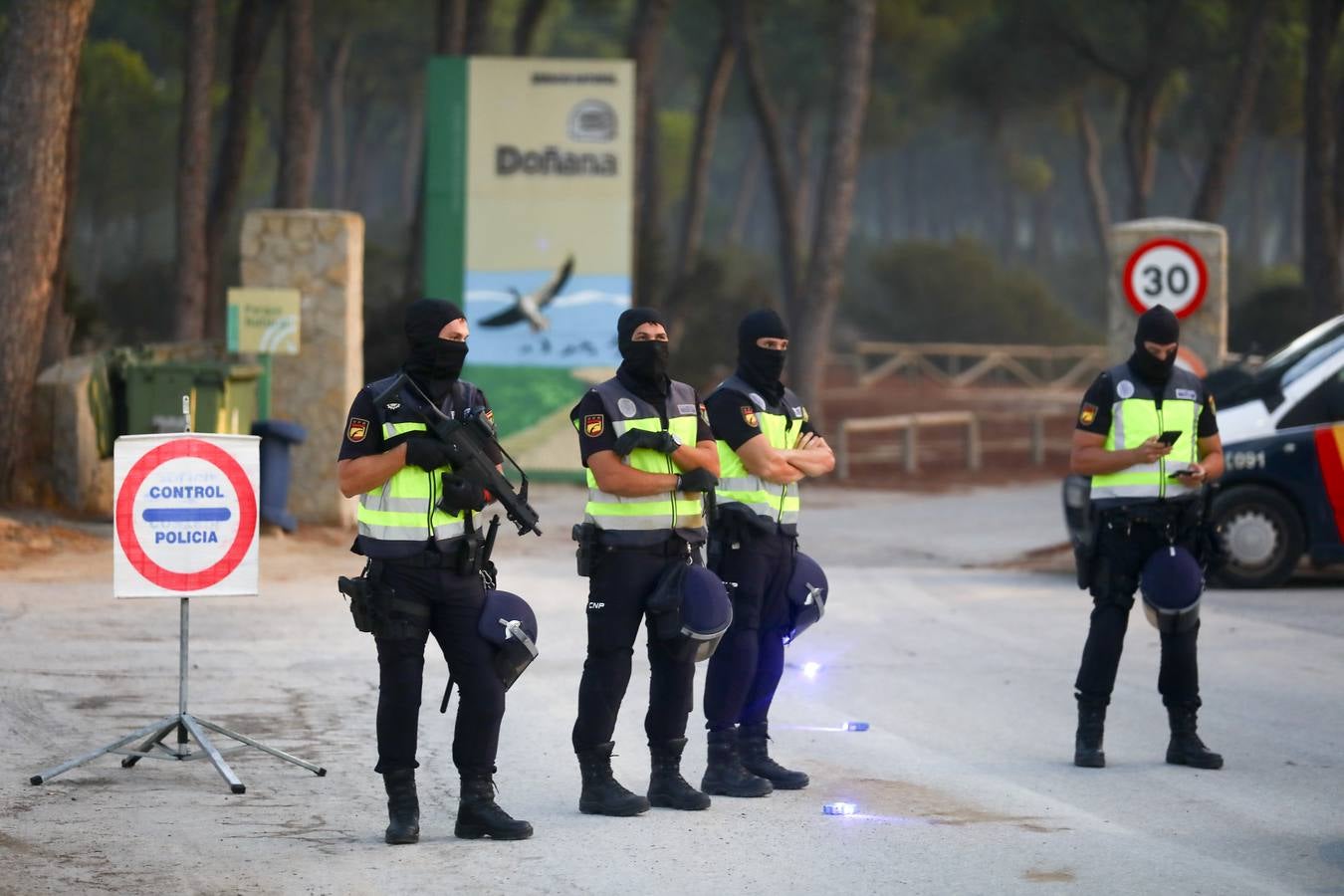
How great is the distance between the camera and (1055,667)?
1191cm

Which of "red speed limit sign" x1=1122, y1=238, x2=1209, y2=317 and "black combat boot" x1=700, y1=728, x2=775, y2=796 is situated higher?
"red speed limit sign" x1=1122, y1=238, x2=1209, y2=317

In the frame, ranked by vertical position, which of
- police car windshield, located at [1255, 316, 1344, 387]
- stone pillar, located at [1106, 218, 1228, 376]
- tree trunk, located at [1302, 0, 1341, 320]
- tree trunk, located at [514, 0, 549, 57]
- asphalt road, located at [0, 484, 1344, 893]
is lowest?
asphalt road, located at [0, 484, 1344, 893]

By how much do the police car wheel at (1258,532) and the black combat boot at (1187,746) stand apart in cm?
663

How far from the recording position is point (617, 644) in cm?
763

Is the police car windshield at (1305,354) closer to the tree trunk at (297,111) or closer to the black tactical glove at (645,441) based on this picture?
the black tactical glove at (645,441)

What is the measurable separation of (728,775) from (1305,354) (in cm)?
922

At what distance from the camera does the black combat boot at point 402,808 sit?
7145 mm

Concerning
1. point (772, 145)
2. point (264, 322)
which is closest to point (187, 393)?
point (264, 322)

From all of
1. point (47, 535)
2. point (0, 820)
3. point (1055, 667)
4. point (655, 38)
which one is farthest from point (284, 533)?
point (655, 38)

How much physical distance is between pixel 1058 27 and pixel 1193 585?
33.9 metres

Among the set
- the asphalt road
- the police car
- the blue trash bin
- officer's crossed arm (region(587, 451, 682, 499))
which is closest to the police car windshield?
the police car

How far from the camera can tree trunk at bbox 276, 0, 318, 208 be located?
2795 centimetres

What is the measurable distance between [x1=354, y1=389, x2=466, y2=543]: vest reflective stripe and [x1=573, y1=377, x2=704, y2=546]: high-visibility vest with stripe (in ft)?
2.29

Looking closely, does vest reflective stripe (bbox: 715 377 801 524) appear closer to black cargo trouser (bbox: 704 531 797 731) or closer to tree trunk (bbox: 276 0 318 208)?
black cargo trouser (bbox: 704 531 797 731)
